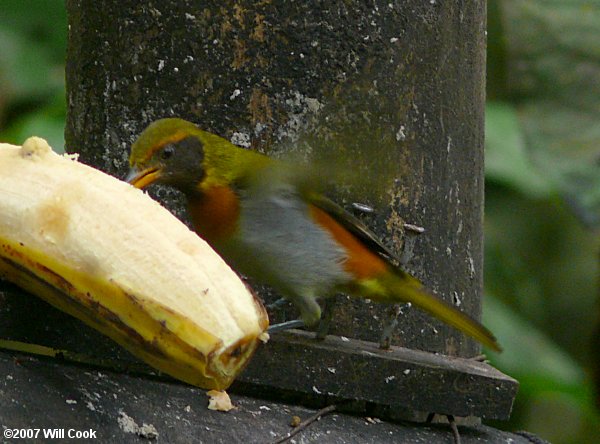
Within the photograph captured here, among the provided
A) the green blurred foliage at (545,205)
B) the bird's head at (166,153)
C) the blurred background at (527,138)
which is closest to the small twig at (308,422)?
the bird's head at (166,153)

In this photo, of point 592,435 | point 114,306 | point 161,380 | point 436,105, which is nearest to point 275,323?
point 161,380

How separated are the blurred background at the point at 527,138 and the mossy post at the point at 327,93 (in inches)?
56.8

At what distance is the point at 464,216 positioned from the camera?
3.15 meters

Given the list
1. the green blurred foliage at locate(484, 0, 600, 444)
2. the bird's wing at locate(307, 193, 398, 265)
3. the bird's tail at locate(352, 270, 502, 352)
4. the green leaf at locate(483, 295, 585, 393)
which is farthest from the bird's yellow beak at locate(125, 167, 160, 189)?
the green leaf at locate(483, 295, 585, 393)

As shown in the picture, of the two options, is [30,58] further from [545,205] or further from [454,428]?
[454,428]

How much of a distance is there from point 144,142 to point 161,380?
58 centimetres

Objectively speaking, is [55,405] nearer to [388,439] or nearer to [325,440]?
[325,440]

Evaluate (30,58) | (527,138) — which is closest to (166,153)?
(527,138)

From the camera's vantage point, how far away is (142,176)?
2.75 meters

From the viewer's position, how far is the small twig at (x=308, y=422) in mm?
2374

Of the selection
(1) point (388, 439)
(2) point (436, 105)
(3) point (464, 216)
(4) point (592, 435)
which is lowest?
(4) point (592, 435)

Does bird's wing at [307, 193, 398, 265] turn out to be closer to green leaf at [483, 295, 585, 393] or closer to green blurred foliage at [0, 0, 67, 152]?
green leaf at [483, 295, 585, 393]

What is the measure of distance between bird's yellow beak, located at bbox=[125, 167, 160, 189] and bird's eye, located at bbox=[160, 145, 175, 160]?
36mm

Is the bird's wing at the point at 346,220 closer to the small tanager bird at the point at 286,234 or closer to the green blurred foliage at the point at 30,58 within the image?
the small tanager bird at the point at 286,234
